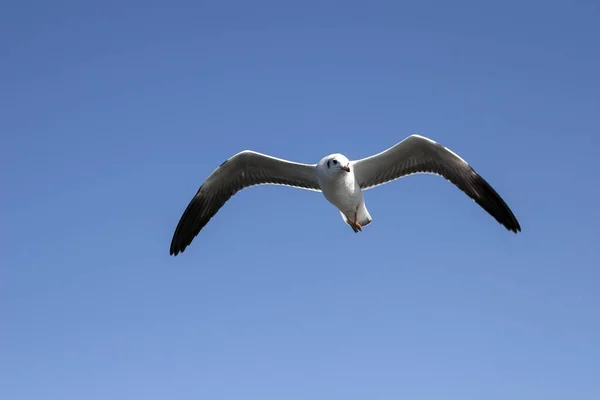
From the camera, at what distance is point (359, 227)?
15.5m

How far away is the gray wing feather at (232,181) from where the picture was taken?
16.0 meters

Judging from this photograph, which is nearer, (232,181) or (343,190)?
(343,190)

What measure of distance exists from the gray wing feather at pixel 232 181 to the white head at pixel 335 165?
3.12 feet

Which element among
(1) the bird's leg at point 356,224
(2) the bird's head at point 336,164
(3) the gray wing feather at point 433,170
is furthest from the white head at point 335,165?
(1) the bird's leg at point 356,224

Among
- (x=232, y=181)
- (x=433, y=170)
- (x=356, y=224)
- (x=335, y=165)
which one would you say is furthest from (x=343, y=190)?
(x=232, y=181)

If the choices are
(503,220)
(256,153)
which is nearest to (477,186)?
(503,220)

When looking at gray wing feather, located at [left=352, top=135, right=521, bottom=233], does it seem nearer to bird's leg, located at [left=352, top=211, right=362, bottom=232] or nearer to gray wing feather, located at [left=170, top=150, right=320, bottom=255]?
bird's leg, located at [left=352, top=211, right=362, bottom=232]

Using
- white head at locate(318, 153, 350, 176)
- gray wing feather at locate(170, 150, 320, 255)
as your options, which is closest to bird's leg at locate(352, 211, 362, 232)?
gray wing feather at locate(170, 150, 320, 255)

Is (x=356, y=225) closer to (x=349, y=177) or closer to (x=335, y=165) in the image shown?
(x=349, y=177)

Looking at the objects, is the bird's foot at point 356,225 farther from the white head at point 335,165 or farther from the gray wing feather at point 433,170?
the white head at point 335,165

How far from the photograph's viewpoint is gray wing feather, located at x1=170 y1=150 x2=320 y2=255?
15953 millimetres

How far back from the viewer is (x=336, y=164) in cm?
1443

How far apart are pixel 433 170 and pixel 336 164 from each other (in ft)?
8.29

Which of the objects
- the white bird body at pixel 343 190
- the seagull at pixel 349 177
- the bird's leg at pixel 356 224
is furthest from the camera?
the bird's leg at pixel 356 224
